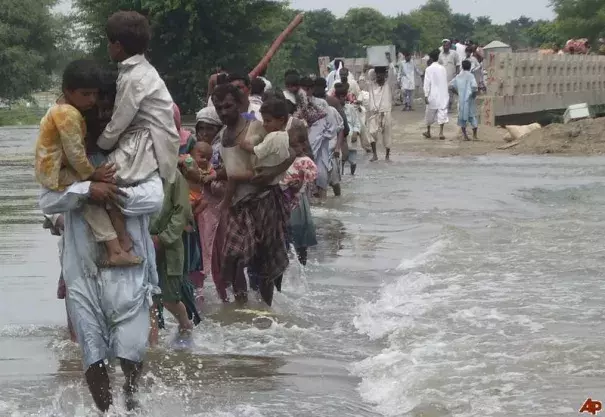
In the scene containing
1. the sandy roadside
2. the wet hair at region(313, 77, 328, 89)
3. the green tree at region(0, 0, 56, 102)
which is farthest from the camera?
the green tree at region(0, 0, 56, 102)

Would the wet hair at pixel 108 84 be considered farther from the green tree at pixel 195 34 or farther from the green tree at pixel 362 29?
the green tree at pixel 362 29

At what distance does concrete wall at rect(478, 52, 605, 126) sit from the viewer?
94.8ft

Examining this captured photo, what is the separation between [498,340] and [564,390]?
3.95ft

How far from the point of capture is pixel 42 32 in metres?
70.0

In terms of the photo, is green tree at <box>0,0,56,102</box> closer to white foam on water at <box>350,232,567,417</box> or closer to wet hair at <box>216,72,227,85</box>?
wet hair at <box>216,72,227,85</box>

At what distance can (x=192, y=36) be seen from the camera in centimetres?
4291

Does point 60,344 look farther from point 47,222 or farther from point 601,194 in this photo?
point 601,194

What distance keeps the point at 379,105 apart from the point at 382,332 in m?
13.8

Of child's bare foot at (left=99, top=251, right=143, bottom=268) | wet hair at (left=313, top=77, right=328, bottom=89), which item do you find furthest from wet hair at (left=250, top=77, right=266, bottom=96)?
child's bare foot at (left=99, top=251, right=143, bottom=268)

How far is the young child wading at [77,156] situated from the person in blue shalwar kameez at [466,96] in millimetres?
20211

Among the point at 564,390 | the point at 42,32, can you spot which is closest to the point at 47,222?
the point at 564,390

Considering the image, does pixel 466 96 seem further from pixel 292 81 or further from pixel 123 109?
pixel 123 109

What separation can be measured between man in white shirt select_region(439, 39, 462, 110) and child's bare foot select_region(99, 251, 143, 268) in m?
26.8

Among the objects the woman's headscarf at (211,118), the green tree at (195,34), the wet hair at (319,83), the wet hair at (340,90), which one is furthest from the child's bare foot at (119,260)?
the green tree at (195,34)
